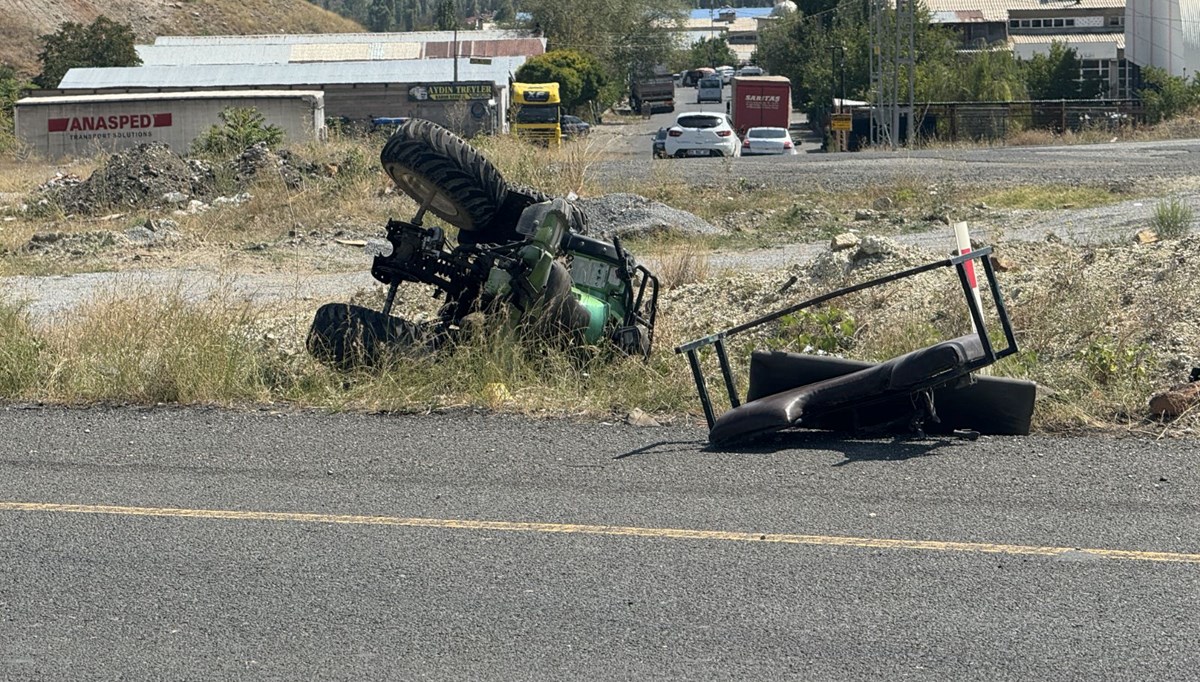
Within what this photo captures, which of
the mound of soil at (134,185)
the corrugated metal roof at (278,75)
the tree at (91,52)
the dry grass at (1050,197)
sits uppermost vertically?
the tree at (91,52)

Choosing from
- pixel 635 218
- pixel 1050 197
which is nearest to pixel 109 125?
pixel 635 218

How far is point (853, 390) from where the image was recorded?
23.7ft

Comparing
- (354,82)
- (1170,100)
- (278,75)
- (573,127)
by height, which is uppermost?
(278,75)

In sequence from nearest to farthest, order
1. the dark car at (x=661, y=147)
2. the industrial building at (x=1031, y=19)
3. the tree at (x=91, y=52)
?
the dark car at (x=661, y=147) < the tree at (x=91, y=52) < the industrial building at (x=1031, y=19)

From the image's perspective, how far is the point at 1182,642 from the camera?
4492 millimetres

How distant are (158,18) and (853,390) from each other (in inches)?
4485

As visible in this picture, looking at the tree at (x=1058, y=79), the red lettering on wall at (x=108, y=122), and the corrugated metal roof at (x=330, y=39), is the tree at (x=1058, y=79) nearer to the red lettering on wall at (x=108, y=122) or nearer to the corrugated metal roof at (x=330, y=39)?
the corrugated metal roof at (x=330, y=39)

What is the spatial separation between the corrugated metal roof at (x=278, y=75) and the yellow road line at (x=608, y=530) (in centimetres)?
5987

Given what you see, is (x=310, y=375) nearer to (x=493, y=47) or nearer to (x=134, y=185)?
(x=134, y=185)

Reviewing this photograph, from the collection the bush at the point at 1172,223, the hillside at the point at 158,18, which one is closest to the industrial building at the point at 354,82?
the hillside at the point at 158,18

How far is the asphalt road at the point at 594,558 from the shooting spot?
4535 mm

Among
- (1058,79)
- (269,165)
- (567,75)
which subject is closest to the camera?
(269,165)

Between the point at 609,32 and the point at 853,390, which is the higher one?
the point at 609,32

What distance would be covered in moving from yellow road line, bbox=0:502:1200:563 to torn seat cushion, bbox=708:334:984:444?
1.46 m
